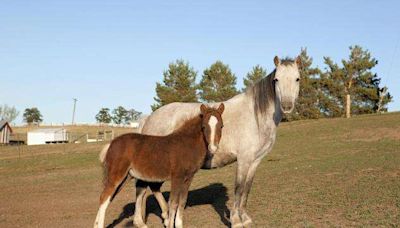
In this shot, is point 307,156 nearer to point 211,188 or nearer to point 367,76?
point 211,188

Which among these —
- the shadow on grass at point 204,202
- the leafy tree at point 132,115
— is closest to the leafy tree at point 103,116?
the leafy tree at point 132,115

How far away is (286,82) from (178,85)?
52701 mm

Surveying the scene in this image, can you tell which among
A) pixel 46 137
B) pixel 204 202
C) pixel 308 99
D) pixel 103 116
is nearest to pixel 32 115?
pixel 103 116

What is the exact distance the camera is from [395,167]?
16.1 metres

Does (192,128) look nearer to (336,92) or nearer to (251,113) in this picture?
(251,113)

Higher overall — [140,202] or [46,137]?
[46,137]

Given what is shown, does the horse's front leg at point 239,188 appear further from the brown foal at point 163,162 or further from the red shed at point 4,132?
the red shed at point 4,132

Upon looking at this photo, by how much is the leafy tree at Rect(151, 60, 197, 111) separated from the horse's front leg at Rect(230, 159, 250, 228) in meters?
48.9

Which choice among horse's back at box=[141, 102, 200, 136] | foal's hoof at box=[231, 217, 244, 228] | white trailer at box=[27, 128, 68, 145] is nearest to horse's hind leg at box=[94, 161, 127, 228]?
horse's back at box=[141, 102, 200, 136]

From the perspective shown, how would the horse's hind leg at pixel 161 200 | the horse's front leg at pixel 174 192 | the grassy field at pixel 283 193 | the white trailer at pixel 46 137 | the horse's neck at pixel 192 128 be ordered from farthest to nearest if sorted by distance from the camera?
the white trailer at pixel 46 137, the grassy field at pixel 283 193, the horse's hind leg at pixel 161 200, the horse's neck at pixel 192 128, the horse's front leg at pixel 174 192

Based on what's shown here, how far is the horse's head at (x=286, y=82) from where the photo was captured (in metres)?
8.39

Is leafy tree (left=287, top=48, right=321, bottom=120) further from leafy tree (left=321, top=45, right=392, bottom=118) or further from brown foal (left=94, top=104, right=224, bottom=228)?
brown foal (left=94, top=104, right=224, bottom=228)

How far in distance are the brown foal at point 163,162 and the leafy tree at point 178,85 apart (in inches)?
1945

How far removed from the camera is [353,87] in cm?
5434
